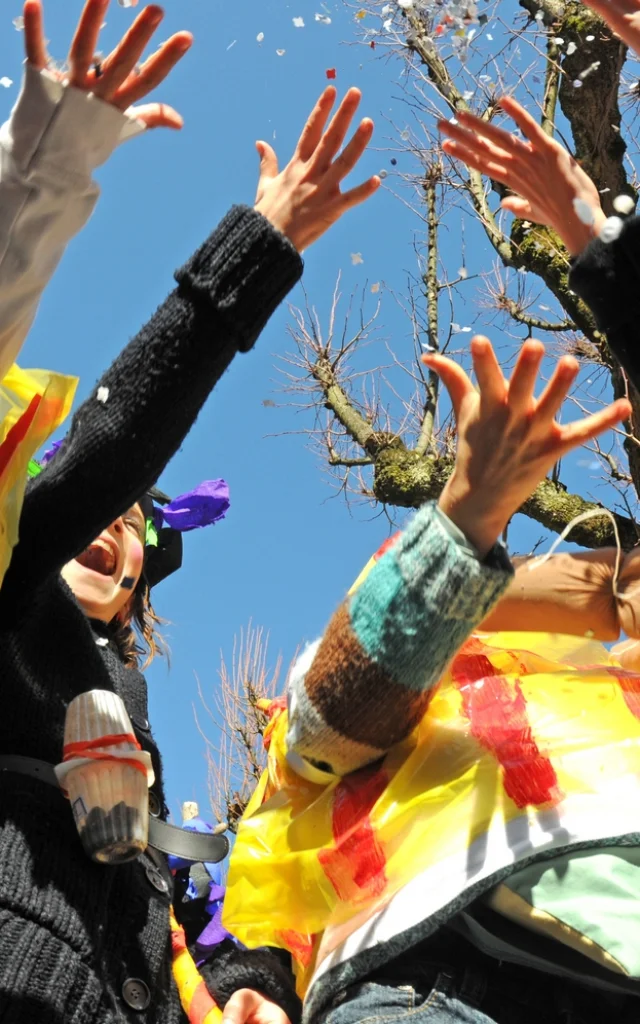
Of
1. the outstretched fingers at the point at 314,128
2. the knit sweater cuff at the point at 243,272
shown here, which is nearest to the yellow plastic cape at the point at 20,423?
the knit sweater cuff at the point at 243,272

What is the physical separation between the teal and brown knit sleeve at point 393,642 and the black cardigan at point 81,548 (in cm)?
33

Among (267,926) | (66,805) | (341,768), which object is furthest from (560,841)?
(66,805)

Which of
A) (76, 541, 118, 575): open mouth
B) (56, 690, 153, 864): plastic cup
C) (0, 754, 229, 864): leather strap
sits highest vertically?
(56, 690, 153, 864): plastic cup

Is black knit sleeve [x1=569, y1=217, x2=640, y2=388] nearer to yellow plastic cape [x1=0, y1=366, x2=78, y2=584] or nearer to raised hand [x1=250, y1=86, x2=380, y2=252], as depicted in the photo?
raised hand [x1=250, y1=86, x2=380, y2=252]

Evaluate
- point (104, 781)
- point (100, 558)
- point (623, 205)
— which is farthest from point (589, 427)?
point (100, 558)

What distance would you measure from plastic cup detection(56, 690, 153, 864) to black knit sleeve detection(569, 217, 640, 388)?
0.83 metres

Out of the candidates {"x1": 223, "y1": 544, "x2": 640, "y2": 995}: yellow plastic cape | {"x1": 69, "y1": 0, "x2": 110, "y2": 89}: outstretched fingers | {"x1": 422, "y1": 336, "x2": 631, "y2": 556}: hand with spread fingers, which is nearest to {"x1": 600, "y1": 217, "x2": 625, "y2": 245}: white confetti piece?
{"x1": 422, "y1": 336, "x2": 631, "y2": 556}: hand with spread fingers

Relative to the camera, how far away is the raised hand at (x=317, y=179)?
4.43ft

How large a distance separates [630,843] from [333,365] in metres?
4.42

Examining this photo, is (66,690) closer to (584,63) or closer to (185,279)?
(185,279)

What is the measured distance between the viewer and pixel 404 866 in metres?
1.21

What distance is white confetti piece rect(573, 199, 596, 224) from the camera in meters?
1.37

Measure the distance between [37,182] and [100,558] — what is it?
2.67ft

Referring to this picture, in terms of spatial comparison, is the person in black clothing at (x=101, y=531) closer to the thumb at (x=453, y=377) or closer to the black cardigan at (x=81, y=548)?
the black cardigan at (x=81, y=548)
